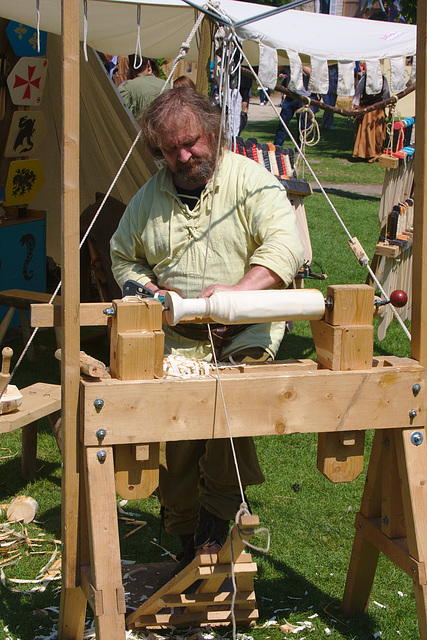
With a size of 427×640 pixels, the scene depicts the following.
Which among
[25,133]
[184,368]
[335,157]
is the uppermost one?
[335,157]

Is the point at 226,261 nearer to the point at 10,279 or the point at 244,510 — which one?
the point at 244,510

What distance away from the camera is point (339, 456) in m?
2.22

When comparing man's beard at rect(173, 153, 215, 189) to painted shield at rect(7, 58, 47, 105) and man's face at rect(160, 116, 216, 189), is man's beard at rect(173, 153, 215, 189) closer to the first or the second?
man's face at rect(160, 116, 216, 189)

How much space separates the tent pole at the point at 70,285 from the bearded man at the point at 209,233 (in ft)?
2.06

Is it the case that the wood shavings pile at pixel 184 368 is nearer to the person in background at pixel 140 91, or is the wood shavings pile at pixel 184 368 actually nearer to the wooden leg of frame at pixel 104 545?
the wooden leg of frame at pixel 104 545

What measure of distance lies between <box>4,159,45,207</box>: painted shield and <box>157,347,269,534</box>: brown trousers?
3.59 meters

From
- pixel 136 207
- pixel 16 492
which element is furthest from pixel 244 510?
pixel 16 492

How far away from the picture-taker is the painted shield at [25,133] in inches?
235

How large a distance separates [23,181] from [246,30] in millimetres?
2131

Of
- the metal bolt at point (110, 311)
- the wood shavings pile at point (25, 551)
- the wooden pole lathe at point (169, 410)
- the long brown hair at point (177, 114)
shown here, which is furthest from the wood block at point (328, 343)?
the wood shavings pile at point (25, 551)

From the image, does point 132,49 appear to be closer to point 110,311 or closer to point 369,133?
point 110,311

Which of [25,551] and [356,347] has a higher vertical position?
[356,347]

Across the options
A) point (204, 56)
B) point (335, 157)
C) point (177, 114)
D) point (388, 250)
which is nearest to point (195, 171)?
point (177, 114)

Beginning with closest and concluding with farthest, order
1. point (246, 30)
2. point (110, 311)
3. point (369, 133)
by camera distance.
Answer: point (110, 311), point (246, 30), point (369, 133)
